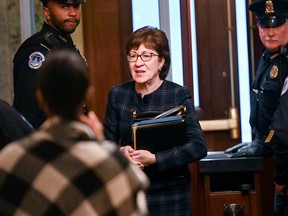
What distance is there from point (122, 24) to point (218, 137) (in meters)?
0.82

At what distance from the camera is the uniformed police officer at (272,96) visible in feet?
10.9

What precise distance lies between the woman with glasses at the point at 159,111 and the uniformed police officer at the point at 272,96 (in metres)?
0.46

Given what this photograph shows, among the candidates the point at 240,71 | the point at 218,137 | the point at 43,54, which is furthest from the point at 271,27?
the point at 43,54

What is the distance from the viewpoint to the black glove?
3.51 m

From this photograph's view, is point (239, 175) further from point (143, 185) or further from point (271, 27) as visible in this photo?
point (143, 185)

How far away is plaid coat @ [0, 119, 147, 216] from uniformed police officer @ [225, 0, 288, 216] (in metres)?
1.61

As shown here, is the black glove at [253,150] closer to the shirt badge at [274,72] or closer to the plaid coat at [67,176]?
the shirt badge at [274,72]

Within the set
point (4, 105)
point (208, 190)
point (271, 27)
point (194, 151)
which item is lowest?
point (208, 190)

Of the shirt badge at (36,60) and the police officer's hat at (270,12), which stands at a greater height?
the police officer's hat at (270,12)

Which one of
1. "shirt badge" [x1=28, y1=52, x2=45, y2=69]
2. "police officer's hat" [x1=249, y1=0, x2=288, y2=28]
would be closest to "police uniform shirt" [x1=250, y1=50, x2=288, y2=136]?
"police officer's hat" [x1=249, y1=0, x2=288, y2=28]

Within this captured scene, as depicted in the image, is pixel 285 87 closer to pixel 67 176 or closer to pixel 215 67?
pixel 215 67

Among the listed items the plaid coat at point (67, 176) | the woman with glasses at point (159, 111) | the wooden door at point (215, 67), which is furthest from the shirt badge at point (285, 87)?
the plaid coat at point (67, 176)

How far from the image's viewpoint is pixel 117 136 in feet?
10.3

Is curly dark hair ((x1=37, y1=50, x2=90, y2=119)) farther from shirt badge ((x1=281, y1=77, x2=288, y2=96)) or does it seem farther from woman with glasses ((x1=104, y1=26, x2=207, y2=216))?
shirt badge ((x1=281, y1=77, x2=288, y2=96))
